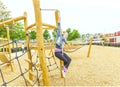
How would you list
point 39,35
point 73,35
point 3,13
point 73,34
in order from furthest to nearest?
1. point 73,34
2. point 73,35
3. point 3,13
4. point 39,35

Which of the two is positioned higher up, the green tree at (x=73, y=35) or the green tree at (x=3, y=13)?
the green tree at (x=3, y=13)

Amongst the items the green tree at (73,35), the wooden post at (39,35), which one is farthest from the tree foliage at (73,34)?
the wooden post at (39,35)

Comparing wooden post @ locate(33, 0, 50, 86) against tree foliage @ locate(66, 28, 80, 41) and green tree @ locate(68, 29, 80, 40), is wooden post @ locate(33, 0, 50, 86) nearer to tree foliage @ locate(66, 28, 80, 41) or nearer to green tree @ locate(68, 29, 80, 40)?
tree foliage @ locate(66, 28, 80, 41)

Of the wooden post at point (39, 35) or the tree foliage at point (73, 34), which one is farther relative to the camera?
the tree foliage at point (73, 34)

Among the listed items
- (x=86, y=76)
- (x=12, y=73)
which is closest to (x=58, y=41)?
(x=86, y=76)

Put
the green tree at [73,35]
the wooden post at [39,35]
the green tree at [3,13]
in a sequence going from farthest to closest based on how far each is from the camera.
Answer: the green tree at [73,35] < the green tree at [3,13] < the wooden post at [39,35]

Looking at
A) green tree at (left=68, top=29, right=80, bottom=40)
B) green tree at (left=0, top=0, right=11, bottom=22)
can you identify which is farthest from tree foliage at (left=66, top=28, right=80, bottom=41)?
green tree at (left=0, top=0, right=11, bottom=22)

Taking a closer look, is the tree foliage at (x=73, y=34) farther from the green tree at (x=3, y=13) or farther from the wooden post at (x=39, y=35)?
the wooden post at (x=39, y=35)

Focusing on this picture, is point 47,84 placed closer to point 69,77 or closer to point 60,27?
point 60,27

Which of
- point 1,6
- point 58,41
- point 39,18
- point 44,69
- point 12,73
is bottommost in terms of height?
point 12,73

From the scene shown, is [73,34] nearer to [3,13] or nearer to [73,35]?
[73,35]

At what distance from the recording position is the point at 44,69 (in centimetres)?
436

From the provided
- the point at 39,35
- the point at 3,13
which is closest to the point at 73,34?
the point at 3,13

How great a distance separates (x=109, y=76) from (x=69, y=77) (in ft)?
3.32
